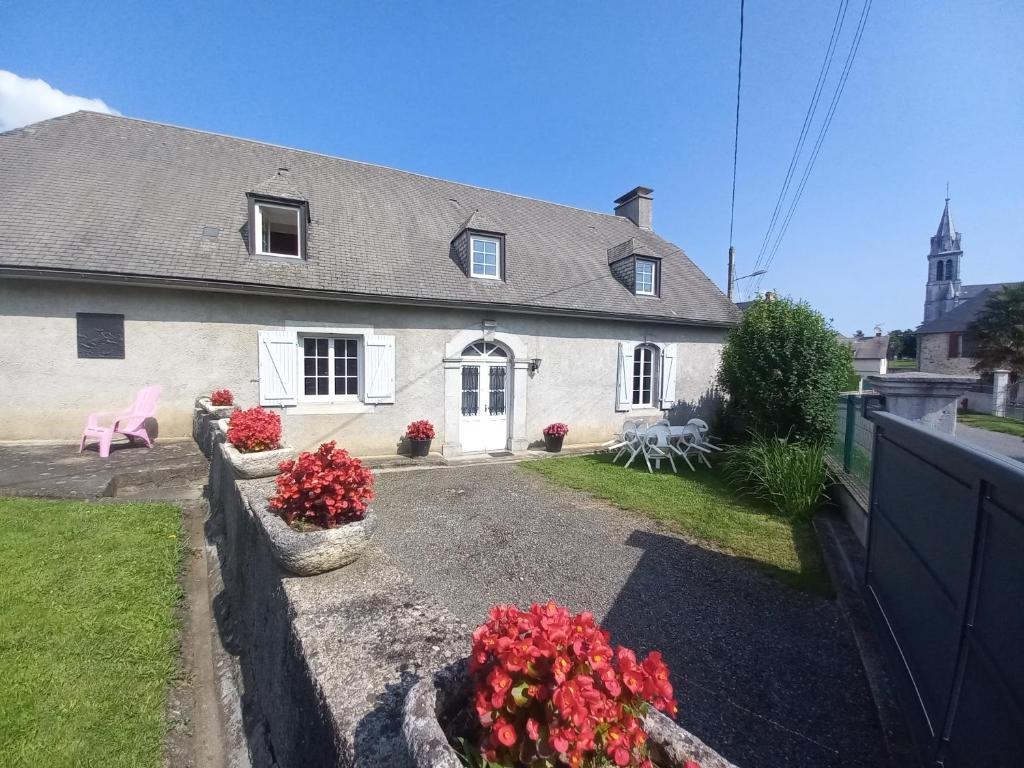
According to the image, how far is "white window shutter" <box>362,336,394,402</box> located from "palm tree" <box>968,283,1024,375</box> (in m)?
28.7

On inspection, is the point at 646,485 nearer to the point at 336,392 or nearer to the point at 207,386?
the point at 336,392

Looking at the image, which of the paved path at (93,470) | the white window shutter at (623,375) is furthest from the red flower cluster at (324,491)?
the white window shutter at (623,375)

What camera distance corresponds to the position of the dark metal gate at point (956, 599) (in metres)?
1.69

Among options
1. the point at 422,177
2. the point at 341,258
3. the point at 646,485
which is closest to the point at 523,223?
the point at 422,177

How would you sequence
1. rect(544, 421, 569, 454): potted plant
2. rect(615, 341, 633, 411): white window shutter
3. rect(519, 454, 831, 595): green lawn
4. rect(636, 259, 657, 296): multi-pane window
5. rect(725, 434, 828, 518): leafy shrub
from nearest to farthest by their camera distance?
rect(519, 454, 831, 595): green lawn
rect(725, 434, 828, 518): leafy shrub
rect(544, 421, 569, 454): potted plant
rect(615, 341, 633, 411): white window shutter
rect(636, 259, 657, 296): multi-pane window

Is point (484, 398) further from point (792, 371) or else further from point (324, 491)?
point (324, 491)

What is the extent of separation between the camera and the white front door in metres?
9.70

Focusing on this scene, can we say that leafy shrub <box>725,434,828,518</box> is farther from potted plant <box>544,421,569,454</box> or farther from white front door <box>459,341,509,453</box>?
white front door <box>459,341,509,453</box>

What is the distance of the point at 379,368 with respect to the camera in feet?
28.3

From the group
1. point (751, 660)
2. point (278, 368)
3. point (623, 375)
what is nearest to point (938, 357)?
point (623, 375)

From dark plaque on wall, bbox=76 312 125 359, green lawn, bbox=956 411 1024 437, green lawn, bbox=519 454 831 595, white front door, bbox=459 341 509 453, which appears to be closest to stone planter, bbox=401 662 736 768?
green lawn, bbox=519 454 831 595

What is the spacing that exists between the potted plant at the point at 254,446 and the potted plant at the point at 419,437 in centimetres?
421

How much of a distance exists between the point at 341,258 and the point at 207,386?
326cm

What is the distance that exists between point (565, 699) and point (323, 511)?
6.83 feet
